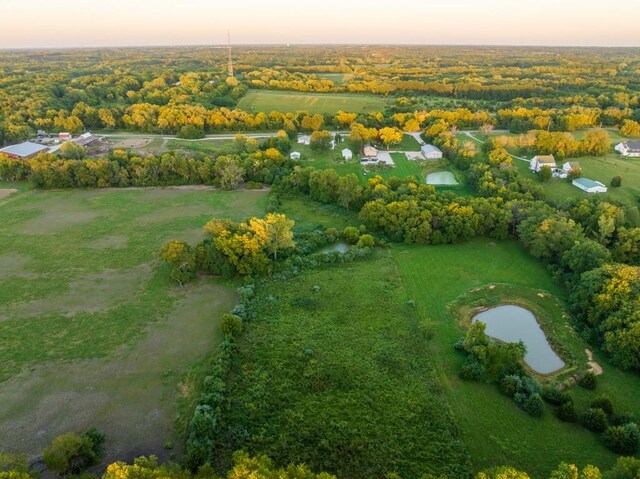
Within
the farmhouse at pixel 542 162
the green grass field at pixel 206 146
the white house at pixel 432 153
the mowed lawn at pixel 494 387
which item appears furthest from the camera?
the green grass field at pixel 206 146

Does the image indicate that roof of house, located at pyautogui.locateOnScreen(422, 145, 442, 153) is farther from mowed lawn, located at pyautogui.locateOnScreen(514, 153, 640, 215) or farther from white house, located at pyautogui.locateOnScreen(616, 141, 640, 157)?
white house, located at pyautogui.locateOnScreen(616, 141, 640, 157)

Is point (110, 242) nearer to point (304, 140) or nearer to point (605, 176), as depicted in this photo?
point (304, 140)

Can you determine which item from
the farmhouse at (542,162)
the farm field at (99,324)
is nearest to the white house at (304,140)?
the farm field at (99,324)

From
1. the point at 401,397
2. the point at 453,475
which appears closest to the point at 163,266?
the point at 401,397

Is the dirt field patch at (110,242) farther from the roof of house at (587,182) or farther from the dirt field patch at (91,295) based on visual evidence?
the roof of house at (587,182)

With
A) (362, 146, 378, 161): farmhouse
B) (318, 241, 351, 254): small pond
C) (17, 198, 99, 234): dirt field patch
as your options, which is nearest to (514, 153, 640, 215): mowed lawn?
(362, 146, 378, 161): farmhouse

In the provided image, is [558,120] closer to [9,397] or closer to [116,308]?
[116,308]
